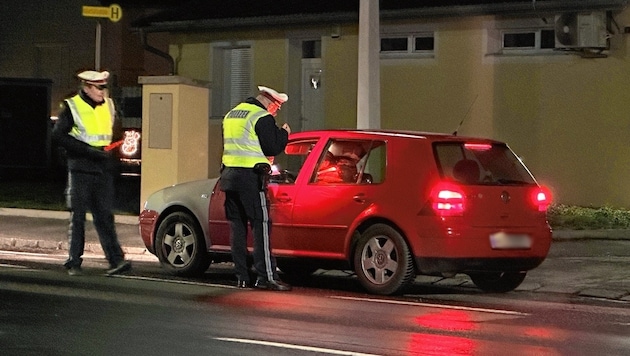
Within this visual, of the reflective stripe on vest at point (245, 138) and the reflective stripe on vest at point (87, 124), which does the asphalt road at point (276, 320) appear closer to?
the reflective stripe on vest at point (245, 138)

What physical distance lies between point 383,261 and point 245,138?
1.64 m

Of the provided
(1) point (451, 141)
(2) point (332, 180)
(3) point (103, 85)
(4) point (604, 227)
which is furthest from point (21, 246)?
(4) point (604, 227)

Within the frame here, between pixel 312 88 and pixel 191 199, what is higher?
pixel 312 88

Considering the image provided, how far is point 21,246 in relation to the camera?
1479 cm

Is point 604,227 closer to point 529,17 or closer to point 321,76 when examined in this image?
point 529,17

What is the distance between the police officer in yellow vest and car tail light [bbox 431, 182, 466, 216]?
3117 millimetres

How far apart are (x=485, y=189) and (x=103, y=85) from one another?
361cm

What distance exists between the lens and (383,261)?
1044cm

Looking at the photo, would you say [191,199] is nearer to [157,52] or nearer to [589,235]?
[589,235]

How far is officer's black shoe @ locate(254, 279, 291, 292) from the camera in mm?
10516

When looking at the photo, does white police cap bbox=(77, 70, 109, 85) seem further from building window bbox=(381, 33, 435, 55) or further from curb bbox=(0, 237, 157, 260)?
building window bbox=(381, 33, 435, 55)

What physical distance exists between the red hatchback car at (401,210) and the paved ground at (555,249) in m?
0.62

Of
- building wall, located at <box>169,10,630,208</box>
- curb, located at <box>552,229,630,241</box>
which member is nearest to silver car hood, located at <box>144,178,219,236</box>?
curb, located at <box>552,229,630,241</box>

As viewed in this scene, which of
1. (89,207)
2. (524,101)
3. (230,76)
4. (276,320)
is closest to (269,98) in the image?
(89,207)
